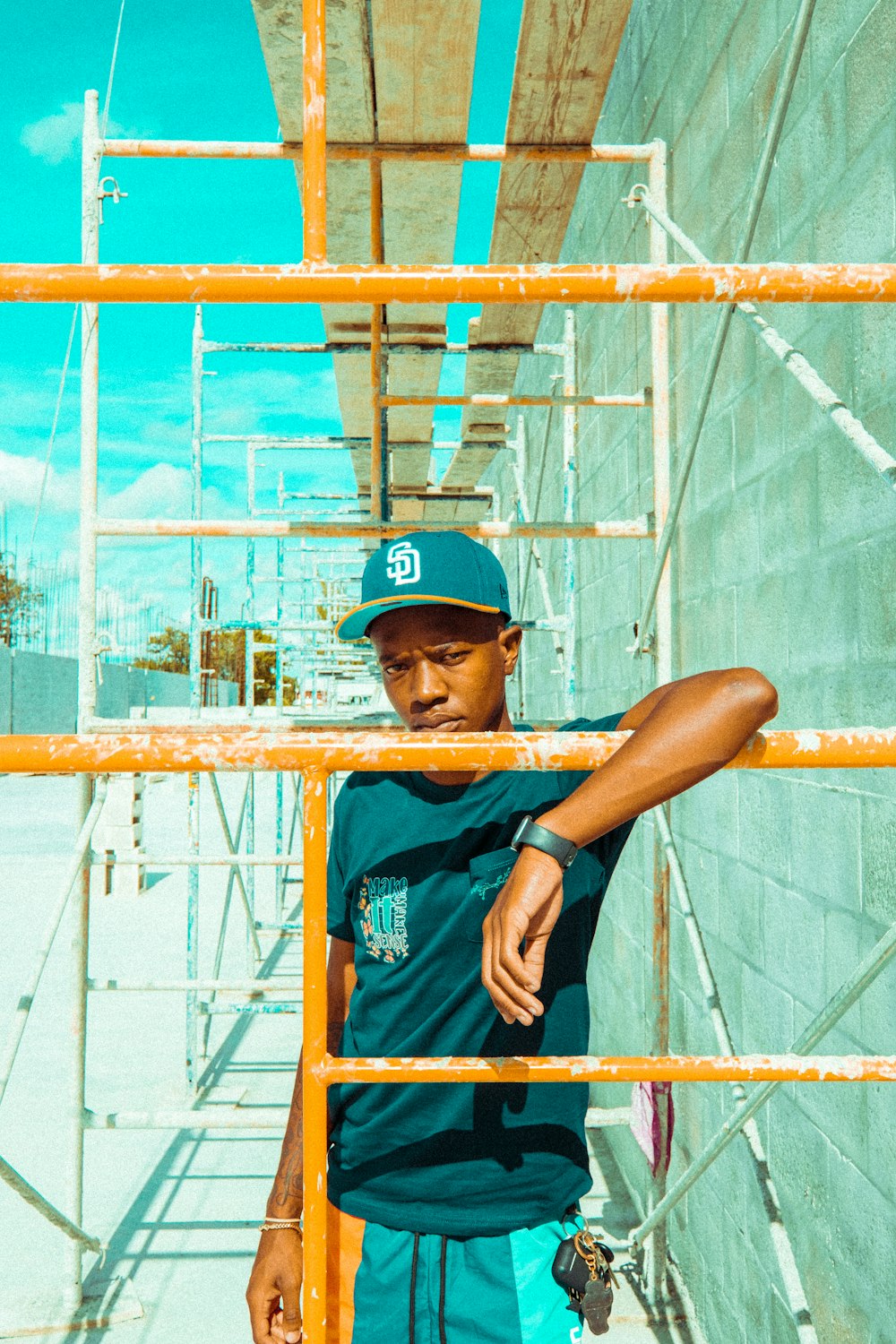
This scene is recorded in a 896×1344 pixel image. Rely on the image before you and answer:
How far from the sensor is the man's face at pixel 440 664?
6.15ft

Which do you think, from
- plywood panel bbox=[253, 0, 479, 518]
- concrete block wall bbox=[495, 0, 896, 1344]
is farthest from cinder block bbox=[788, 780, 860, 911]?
plywood panel bbox=[253, 0, 479, 518]

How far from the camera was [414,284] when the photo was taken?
5.03 ft

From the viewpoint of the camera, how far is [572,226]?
6.05 m

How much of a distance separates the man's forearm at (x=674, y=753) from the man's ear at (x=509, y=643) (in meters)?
0.65

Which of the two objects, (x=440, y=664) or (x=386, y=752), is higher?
(x=440, y=664)

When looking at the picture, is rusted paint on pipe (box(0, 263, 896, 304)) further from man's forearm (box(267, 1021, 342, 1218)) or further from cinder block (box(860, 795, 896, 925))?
man's forearm (box(267, 1021, 342, 1218))

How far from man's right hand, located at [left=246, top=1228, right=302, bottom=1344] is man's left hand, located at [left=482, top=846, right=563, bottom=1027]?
2.65 ft

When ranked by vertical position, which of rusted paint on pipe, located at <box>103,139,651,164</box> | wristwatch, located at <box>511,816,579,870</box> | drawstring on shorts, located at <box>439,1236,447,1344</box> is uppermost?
rusted paint on pipe, located at <box>103,139,651,164</box>

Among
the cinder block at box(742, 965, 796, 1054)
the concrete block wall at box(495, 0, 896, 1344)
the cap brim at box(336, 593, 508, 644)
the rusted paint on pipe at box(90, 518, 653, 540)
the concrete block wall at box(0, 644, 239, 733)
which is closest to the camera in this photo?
the cap brim at box(336, 593, 508, 644)

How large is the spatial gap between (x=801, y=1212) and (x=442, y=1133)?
137cm

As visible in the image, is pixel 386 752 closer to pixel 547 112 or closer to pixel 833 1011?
pixel 833 1011

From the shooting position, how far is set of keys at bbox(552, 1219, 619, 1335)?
1610 mm

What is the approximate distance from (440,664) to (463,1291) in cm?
101

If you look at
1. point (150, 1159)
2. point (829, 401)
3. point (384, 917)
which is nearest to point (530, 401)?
point (829, 401)
